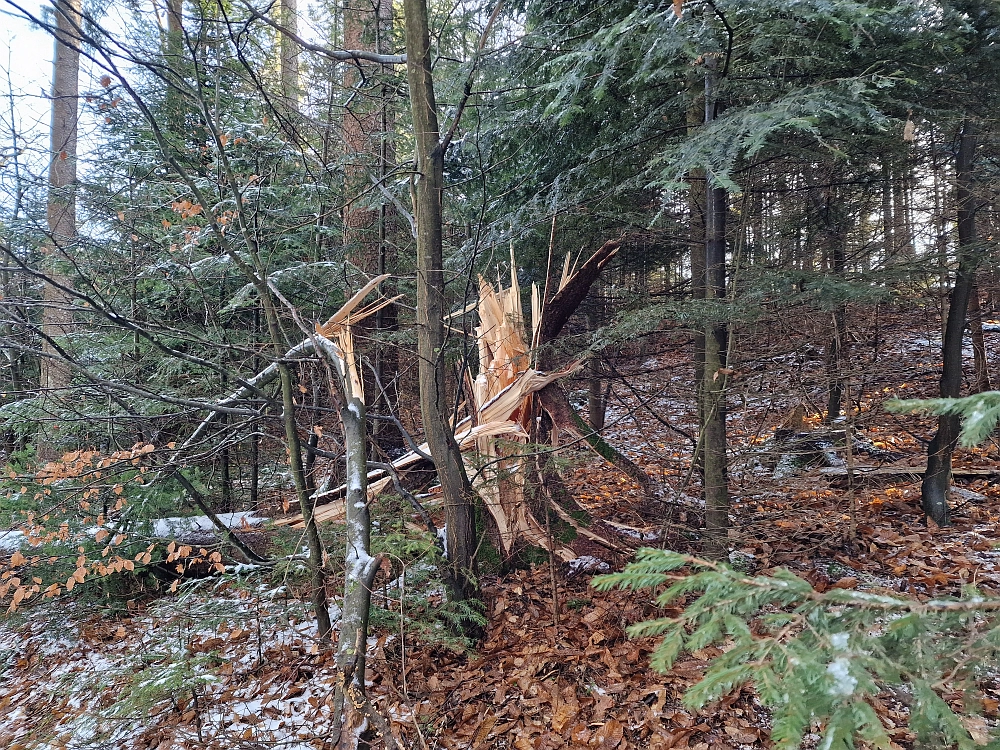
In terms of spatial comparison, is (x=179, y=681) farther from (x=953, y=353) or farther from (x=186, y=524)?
(x=953, y=353)

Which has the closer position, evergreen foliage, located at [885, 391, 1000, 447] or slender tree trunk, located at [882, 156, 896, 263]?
evergreen foliage, located at [885, 391, 1000, 447]

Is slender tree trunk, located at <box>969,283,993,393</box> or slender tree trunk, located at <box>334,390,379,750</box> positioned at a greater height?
slender tree trunk, located at <box>969,283,993,393</box>

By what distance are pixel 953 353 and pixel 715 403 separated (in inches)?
130

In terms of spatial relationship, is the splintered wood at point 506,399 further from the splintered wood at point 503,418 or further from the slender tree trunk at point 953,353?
the slender tree trunk at point 953,353

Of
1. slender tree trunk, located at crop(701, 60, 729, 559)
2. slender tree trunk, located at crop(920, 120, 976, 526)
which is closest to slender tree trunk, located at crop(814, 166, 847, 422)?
slender tree trunk, located at crop(920, 120, 976, 526)

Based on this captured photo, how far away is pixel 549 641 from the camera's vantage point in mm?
4211

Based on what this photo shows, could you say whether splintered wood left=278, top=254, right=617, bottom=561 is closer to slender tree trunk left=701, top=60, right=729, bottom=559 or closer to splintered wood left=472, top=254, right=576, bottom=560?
splintered wood left=472, top=254, right=576, bottom=560

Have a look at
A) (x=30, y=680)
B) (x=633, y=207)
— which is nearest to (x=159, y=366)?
(x=30, y=680)

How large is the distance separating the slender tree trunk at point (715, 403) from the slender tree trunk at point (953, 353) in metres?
2.55

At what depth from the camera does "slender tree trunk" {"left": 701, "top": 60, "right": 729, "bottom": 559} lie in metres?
4.37

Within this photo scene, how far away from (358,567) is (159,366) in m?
5.74

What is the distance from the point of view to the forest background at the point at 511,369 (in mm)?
3391

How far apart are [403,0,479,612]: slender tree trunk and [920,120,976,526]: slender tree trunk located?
4.96 m

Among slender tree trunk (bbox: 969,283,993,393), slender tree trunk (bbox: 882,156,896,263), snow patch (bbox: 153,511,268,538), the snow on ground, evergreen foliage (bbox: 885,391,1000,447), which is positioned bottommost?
the snow on ground
